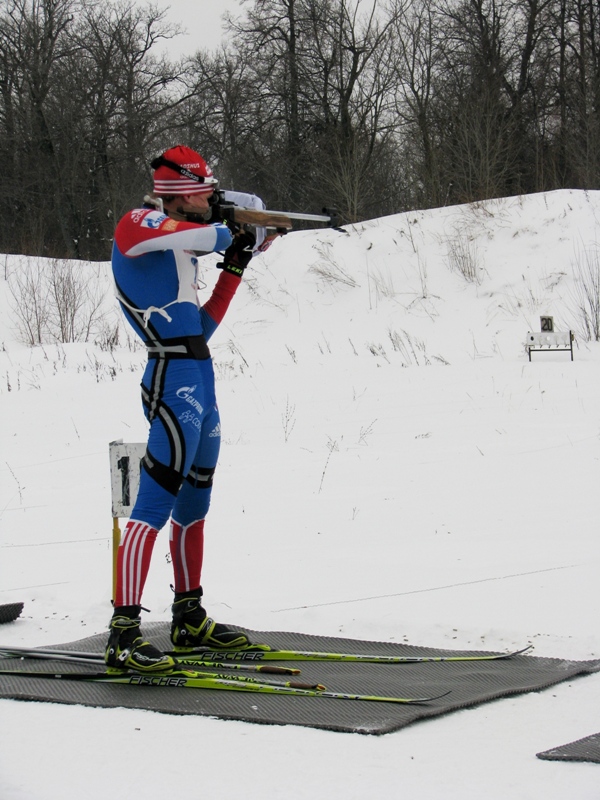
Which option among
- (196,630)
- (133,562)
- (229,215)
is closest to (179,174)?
(229,215)

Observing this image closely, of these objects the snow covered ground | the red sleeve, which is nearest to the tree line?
the snow covered ground

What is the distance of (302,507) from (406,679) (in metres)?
3.18

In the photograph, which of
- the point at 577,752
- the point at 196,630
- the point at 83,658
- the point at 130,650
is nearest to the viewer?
the point at 577,752

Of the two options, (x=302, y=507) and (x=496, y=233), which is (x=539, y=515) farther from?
(x=496, y=233)

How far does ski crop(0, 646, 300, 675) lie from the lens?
3.51m

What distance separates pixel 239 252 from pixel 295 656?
1.70 m

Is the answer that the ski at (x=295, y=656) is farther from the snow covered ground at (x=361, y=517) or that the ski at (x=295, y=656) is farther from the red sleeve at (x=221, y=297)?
the red sleeve at (x=221, y=297)

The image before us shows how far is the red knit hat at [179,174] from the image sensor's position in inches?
152

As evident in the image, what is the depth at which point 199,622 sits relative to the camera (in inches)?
152

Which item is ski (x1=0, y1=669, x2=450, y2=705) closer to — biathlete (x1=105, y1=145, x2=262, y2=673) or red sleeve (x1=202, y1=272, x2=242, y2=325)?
biathlete (x1=105, y1=145, x2=262, y2=673)

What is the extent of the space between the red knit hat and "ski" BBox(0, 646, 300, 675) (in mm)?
1883

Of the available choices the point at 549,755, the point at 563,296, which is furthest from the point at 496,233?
the point at 549,755

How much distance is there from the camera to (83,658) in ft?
12.1

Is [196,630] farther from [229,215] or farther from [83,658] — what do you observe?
[229,215]
